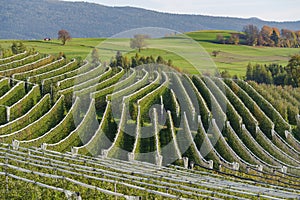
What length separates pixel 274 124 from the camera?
98.3 ft

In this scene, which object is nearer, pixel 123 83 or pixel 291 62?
pixel 123 83

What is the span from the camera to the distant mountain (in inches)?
5842

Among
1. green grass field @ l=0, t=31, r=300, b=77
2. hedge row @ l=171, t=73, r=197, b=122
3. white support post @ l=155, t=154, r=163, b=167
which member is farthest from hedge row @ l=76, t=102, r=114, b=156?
green grass field @ l=0, t=31, r=300, b=77

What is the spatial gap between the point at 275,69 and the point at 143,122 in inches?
1290

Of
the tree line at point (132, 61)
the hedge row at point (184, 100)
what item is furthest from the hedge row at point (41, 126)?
the tree line at point (132, 61)

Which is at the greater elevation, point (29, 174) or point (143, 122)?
point (29, 174)

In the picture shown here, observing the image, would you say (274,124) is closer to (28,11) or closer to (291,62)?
(291,62)

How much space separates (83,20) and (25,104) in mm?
146967

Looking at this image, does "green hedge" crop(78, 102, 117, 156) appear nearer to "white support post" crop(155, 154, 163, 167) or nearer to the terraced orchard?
the terraced orchard

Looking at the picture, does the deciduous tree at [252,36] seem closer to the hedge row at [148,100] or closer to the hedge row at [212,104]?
the hedge row at [212,104]

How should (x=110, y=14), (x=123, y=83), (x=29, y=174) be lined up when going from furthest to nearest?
(x=110, y=14) < (x=123, y=83) < (x=29, y=174)

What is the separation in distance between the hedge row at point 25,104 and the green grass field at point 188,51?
2139cm

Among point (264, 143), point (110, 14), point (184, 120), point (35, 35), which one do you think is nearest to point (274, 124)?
point (264, 143)

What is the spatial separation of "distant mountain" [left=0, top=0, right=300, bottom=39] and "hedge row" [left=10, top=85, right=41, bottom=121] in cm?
10911
